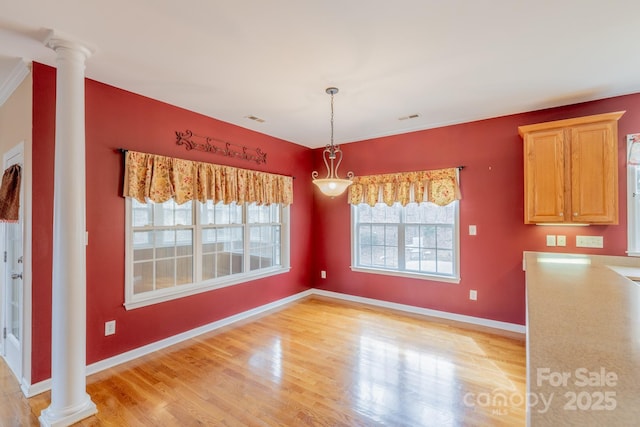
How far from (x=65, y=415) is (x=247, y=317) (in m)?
2.21

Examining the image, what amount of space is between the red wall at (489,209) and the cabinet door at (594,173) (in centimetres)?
34

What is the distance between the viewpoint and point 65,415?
2027mm

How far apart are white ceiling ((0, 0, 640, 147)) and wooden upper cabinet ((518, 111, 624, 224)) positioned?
1.20ft

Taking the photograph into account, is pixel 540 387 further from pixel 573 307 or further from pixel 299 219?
pixel 299 219

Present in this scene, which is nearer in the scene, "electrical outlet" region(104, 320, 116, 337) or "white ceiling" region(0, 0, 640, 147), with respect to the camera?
"white ceiling" region(0, 0, 640, 147)

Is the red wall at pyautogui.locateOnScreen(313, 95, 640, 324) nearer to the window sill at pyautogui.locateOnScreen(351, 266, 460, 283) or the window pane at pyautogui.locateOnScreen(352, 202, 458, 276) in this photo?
the window sill at pyautogui.locateOnScreen(351, 266, 460, 283)

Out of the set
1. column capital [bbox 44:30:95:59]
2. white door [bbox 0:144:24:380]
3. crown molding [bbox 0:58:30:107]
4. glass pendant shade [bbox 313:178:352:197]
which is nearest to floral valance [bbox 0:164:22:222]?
white door [bbox 0:144:24:380]

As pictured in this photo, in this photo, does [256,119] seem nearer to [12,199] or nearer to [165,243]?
[165,243]

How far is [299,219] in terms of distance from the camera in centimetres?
509

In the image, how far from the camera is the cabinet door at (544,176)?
3.06 meters

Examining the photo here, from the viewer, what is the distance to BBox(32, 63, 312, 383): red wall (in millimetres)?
2385

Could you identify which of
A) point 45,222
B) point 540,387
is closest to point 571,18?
point 540,387

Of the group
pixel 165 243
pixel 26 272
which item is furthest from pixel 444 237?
pixel 26 272

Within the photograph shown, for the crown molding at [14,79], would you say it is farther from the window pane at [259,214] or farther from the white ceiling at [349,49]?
the window pane at [259,214]
